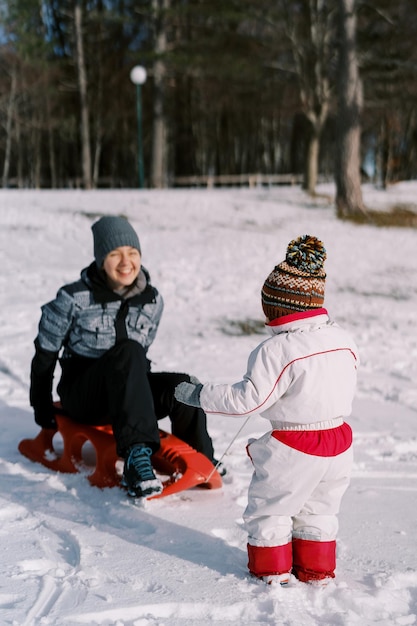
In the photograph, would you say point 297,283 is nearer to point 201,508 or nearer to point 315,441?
point 315,441

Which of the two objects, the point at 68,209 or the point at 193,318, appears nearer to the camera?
the point at 193,318

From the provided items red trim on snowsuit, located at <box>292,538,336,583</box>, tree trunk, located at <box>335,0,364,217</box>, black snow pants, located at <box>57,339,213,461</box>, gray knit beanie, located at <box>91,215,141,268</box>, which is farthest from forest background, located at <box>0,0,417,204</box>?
red trim on snowsuit, located at <box>292,538,336,583</box>

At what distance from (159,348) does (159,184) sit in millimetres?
18849

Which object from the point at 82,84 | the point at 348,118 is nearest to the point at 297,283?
the point at 348,118

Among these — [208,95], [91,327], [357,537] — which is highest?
[208,95]

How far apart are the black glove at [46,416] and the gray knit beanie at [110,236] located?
2.58ft

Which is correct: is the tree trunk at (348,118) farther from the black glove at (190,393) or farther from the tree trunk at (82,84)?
the tree trunk at (82,84)

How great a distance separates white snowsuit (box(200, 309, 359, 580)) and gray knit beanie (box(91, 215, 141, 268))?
1210 millimetres

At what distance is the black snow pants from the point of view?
316cm

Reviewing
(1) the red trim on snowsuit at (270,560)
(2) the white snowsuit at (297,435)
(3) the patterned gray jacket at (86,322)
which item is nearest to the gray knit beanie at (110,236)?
(3) the patterned gray jacket at (86,322)

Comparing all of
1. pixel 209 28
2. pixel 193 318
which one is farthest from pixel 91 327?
pixel 209 28

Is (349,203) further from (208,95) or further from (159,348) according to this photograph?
(208,95)

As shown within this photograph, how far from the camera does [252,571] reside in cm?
250

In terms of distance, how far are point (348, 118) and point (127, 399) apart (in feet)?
42.0
